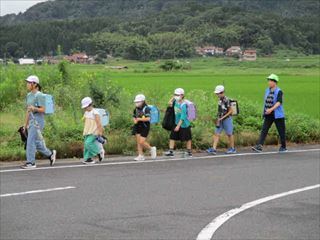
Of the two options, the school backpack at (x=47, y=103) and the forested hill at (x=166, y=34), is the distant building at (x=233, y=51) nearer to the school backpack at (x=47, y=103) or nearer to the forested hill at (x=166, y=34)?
the forested hill at (x=166, y=34)

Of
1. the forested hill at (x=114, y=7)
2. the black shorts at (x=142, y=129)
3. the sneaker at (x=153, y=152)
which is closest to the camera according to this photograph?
the black shorts at (x=142, y=129)

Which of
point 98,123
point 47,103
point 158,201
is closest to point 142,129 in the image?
point 98,123

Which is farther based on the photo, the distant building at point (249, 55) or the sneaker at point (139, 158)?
the distant building at point (249, 55)

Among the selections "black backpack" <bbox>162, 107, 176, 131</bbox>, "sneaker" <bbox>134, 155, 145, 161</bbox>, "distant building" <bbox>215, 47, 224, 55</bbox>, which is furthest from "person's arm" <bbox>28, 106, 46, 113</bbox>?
"distant building" <bbox>215, 47, 224, 55</bbox>

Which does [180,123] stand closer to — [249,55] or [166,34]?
[249,55]

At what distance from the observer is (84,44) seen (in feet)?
270

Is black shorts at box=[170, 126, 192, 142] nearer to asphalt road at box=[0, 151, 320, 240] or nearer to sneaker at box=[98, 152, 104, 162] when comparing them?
asphalt road at box=[0, 151, 320, 240]

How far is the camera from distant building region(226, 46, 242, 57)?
96319 millimetres

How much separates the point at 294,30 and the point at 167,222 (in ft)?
340

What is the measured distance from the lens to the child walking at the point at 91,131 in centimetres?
1050

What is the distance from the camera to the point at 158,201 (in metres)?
7.61

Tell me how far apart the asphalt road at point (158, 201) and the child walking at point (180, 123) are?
0.83 meters

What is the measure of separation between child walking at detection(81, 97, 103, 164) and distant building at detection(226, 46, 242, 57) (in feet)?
285

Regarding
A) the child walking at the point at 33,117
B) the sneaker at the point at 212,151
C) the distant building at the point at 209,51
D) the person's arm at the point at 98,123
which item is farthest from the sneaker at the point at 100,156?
the distant building at the point at 209,51
